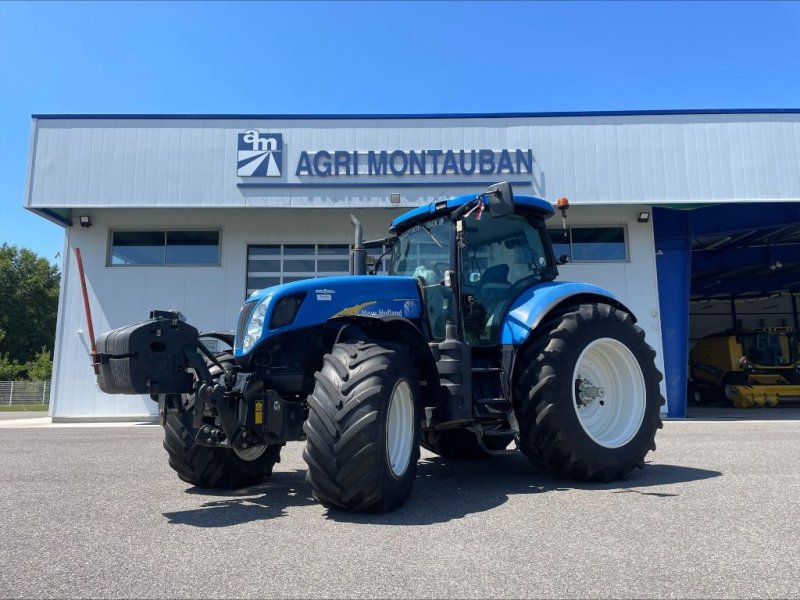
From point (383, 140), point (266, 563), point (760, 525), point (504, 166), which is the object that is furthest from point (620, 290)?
point (266, 563)

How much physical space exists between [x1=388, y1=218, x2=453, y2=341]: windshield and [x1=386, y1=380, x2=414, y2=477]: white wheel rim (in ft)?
3.24

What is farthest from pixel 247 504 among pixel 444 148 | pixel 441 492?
pixel 444 148

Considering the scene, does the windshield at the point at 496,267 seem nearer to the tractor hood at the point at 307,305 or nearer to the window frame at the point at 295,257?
the tractor hood at the point at 307,305

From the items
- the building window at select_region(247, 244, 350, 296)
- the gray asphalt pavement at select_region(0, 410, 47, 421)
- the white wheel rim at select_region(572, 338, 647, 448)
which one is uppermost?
the building window at select_region(247, 244, 350, 296)

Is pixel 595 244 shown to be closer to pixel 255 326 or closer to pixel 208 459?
pixel 255 326

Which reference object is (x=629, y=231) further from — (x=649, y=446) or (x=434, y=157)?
(x=649, y=446)

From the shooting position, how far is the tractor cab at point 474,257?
16.3 feet

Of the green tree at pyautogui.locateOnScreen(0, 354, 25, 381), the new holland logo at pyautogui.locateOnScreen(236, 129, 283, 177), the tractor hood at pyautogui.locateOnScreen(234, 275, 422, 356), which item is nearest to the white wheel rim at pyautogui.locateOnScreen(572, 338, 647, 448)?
the tractor hood at pyautogui.locateOnScreen(234, 275, 422, 356)

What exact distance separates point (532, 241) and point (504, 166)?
7448 millimetres

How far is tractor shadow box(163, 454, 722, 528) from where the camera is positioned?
3711 mm

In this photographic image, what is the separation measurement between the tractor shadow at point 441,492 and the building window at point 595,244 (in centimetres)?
841

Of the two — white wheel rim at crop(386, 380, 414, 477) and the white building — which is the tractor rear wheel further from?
the white building

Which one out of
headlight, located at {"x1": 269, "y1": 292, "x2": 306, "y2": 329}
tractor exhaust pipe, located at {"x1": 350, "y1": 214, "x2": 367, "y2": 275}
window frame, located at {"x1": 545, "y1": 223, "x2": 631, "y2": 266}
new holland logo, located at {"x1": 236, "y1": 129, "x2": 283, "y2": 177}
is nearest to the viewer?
headlight, located at {"x1": 269, "y1": 292, "x2": 306, "y2": 329}

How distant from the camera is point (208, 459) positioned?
457 centimetres
